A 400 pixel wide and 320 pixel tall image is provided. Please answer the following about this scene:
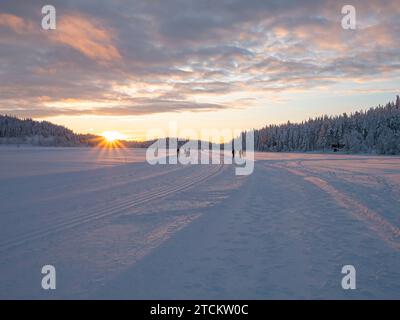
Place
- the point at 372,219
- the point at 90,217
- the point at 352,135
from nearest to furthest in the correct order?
the point at 372,219, the point at 90,217, the point at 352,135

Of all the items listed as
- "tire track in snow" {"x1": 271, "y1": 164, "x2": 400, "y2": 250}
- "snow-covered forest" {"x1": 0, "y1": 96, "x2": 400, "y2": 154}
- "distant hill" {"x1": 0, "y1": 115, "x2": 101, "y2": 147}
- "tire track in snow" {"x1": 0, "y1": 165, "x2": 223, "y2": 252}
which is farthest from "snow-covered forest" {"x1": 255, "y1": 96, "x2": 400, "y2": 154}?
"distant hill" {"x1": 0, "y1": 115, "x2": 101, "y2": 147}

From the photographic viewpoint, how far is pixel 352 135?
8244 cm

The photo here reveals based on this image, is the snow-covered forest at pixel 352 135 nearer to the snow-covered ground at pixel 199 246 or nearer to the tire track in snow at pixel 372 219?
the tire track in snow at pixel 372 219

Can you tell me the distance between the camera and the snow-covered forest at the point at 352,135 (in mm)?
72562

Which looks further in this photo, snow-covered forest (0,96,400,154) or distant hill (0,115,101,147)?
distant hill (0,115,101,147)

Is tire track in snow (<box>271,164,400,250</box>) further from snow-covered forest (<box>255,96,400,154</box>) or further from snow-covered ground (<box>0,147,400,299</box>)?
snow-covered forest (<box>255,96,400,154</box>)

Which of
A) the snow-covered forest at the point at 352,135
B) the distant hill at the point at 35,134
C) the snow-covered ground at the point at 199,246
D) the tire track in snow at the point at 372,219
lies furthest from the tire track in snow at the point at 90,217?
the distant hill at the point at 35,134

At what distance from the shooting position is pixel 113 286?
A: 4336 mm

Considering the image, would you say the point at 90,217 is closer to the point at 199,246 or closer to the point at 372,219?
the point at 199,246

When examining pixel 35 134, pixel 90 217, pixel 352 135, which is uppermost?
pixel 35 134

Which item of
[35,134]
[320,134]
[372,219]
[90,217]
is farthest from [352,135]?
[35,134]

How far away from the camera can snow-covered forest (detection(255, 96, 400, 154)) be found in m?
72.6
